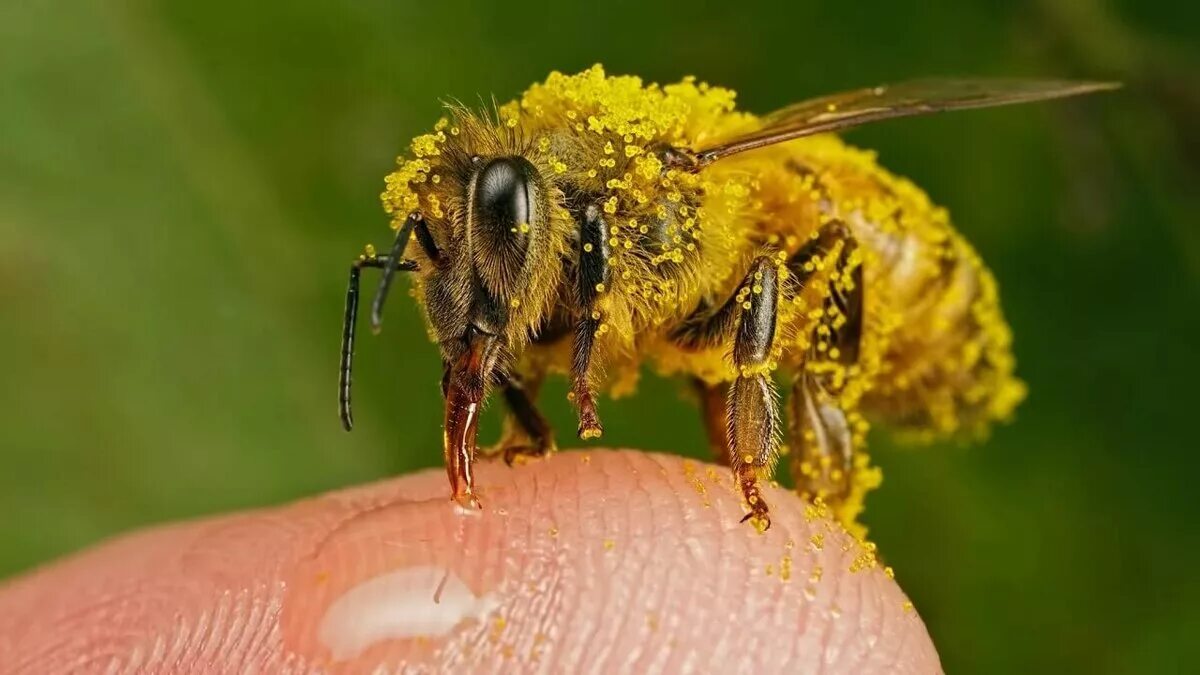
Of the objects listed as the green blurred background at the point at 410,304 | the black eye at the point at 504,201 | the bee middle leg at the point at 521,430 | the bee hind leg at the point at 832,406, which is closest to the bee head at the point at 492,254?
the black eye at the point at 504,201

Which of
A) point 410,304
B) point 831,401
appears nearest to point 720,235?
point 831,401

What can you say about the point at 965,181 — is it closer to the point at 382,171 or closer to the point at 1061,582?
the point at 1061,582

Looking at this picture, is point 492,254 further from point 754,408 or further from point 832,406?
point 832,406

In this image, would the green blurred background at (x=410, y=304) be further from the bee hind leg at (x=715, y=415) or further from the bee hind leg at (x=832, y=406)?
the bee hind leg at (x=832, y=406)

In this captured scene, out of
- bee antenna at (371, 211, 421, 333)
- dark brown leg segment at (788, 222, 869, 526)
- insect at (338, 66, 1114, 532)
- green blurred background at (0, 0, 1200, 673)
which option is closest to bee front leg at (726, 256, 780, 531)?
insect at (338, 66, 1114, 532)

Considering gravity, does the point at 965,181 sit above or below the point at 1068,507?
above

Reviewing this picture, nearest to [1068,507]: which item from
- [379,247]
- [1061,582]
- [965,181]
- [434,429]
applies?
[1061,582]

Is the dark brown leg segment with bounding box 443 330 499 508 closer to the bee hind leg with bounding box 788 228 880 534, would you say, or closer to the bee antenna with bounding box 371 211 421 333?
the bee antenna with bounding box 371 211 421 333
